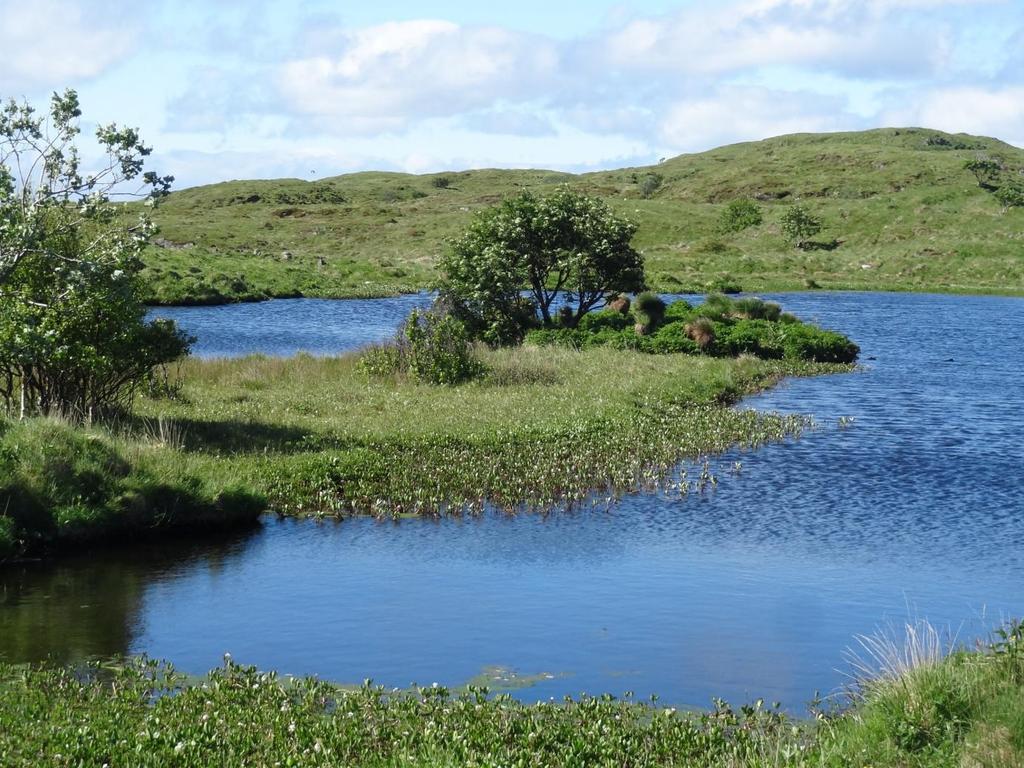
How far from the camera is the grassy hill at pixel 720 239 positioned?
348ft

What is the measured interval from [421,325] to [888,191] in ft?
427

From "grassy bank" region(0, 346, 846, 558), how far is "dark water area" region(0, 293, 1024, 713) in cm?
96

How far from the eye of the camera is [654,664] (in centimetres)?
1568

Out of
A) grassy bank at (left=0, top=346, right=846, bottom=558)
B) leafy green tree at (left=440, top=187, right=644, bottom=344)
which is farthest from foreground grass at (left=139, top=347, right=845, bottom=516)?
leafy green tree at (left=440, top=187, right=644, bottom=344)

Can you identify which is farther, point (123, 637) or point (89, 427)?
point (89, 427)

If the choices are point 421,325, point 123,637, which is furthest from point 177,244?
point 123,637

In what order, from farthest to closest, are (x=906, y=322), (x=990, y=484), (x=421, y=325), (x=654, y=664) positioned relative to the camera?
(x=906, y=322), (x=421, y=325), (x=990, y=484), (x=654, y=664)

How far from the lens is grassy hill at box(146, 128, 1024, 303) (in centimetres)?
10594

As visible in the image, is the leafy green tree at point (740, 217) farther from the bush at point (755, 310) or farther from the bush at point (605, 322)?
the bush at point (605, 322)

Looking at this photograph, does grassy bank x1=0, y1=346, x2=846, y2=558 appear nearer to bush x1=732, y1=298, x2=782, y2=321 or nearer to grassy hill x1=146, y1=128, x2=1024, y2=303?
bush x1=732, y1=298, x2=782, y2=321

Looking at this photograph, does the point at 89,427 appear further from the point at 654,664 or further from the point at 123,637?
the point at 654,664

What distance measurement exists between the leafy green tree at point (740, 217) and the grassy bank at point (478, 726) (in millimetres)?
134875

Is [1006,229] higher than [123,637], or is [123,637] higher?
[1006,229]

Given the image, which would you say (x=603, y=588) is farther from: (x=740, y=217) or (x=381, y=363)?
(x=740, y=217)
